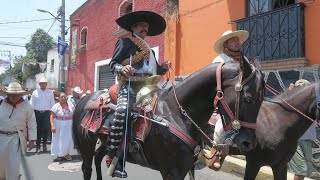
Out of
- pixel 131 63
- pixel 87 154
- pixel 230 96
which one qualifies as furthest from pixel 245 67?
pixel 87 154

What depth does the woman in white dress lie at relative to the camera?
952cm

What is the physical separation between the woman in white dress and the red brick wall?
6388 millimetres

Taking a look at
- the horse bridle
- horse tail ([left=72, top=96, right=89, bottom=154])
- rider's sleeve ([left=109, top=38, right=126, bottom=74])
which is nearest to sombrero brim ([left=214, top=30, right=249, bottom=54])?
rider's sleeve ([left=109, top=38, right=126, bottom=74])

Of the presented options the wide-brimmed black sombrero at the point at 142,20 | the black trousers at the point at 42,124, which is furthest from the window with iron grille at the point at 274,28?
the black trousers at the point at 42,124

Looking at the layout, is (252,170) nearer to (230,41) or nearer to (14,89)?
(230,41)

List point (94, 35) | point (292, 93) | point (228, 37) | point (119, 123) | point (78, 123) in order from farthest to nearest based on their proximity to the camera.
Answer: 1. point (94, 35)
2. point (78, 123)
3. point (292, 93)
4. point (228, 37)
5. point (119, 123)

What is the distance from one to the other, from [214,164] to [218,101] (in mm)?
1804

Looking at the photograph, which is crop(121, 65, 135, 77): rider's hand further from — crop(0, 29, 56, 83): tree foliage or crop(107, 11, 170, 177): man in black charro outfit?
crop(0, 29, 56, 83): tree foliage

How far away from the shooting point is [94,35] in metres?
19.3

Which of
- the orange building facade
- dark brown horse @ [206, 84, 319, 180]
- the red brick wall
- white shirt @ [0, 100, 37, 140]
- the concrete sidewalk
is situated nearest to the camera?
dark brown horse @ [206, 84, 319, 180]

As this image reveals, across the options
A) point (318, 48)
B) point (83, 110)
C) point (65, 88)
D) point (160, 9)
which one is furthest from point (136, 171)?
point (65, 88)

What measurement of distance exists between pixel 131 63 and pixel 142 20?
0.59 meters

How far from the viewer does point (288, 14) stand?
8109 millimetres

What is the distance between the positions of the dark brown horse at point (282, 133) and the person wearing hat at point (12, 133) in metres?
3.74
